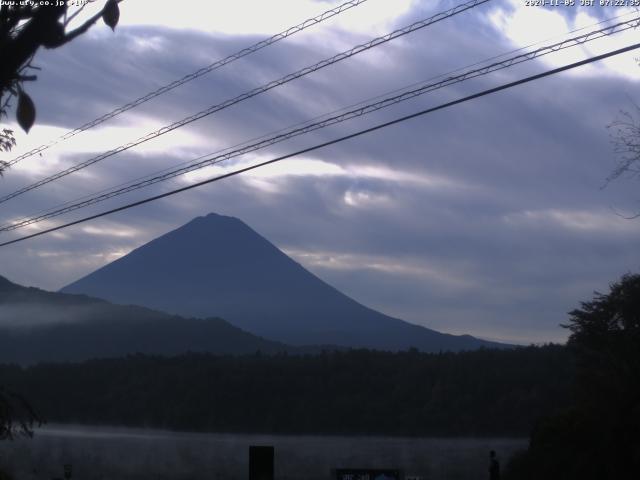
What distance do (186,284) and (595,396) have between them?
497ft

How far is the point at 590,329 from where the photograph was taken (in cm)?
3547

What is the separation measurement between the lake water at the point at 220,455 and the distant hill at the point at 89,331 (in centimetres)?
1316

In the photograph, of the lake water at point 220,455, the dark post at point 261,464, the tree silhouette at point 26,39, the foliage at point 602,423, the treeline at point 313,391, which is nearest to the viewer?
the tree silhouette at point 26,39

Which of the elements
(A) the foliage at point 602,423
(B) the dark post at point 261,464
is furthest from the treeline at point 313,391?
(B) the dark post at point 261,464

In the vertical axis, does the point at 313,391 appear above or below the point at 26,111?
above

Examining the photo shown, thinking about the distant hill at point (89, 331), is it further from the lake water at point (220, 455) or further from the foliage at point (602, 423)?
the foliage at point (602, 423)

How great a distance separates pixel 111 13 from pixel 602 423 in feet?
59.9

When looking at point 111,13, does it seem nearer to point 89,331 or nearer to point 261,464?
point 261,464

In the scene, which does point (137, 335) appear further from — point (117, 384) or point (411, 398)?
point (411, 398)

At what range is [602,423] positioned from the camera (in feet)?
68.9

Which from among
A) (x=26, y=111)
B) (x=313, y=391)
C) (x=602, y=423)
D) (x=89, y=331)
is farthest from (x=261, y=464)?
(x=89, y=331)

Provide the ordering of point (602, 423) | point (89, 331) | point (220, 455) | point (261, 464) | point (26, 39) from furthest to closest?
point (89, 331)
point (220, 455)
point (602, 423)
point (261, 464)
point (26, 39)

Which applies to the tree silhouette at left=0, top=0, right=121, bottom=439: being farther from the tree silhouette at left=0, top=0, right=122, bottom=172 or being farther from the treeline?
the treeline

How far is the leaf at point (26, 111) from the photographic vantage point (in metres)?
5.11
